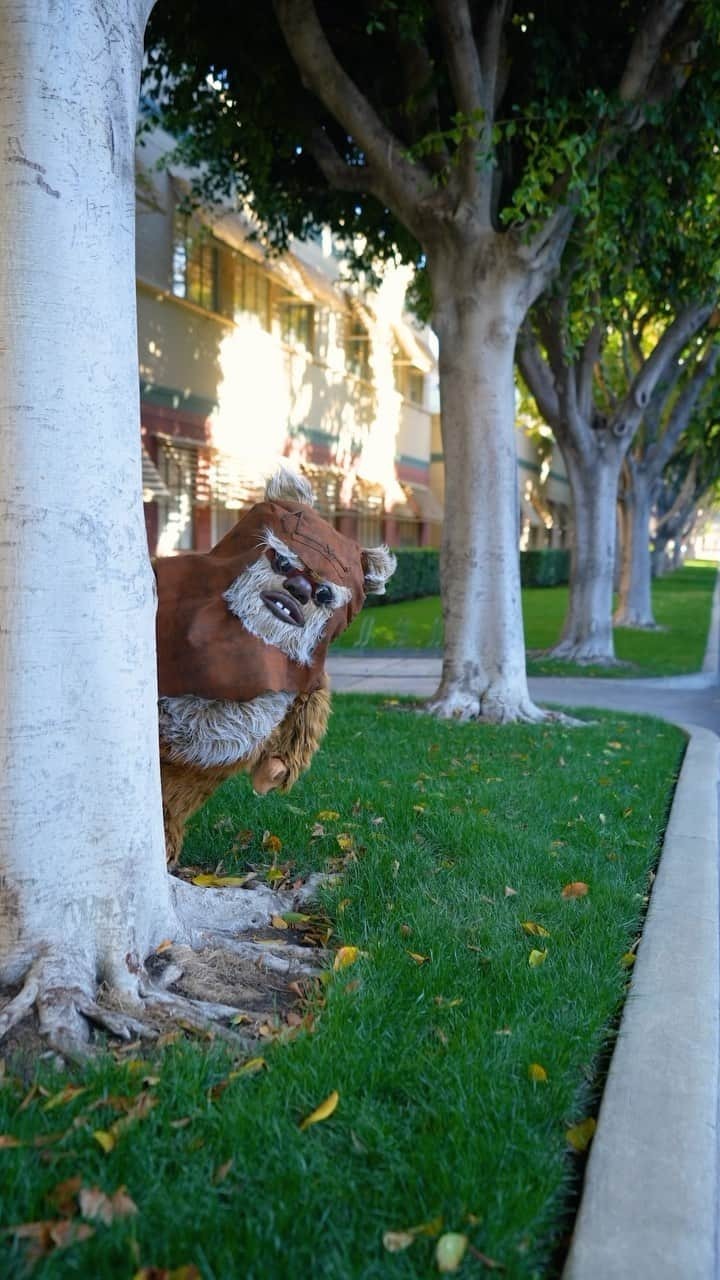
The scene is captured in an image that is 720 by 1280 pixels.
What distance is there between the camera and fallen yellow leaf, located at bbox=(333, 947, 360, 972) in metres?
3.44

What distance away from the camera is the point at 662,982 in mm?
3623

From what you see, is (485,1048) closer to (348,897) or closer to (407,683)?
(348,897)

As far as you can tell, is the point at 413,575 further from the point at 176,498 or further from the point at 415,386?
the point at 176,498

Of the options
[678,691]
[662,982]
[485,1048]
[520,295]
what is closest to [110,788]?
[485,1048]

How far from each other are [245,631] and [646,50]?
7.78 metres

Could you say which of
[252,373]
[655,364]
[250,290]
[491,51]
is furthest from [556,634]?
[491,51]

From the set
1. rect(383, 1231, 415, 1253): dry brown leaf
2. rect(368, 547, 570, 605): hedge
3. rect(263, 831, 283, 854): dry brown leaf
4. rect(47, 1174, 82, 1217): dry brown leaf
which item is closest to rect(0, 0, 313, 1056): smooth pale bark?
rect(47, 1174, 82, 1217): dry brown leaf

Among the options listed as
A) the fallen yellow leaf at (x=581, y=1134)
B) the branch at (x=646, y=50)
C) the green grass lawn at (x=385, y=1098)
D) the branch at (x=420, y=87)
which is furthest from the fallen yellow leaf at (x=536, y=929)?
the branch at (x=646, y=50)

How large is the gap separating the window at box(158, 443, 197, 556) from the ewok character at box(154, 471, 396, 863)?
43.1 feet

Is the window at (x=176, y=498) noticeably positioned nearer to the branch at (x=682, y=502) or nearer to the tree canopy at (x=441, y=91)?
the tree canopy at (x=441, y=91)

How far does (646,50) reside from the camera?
8883 mm

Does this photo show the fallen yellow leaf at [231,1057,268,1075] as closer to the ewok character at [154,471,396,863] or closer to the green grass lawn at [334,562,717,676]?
the ewok character at [154,471,396,863]

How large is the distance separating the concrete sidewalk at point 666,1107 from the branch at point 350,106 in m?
6.05

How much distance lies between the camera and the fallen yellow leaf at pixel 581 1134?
2.63 meters
